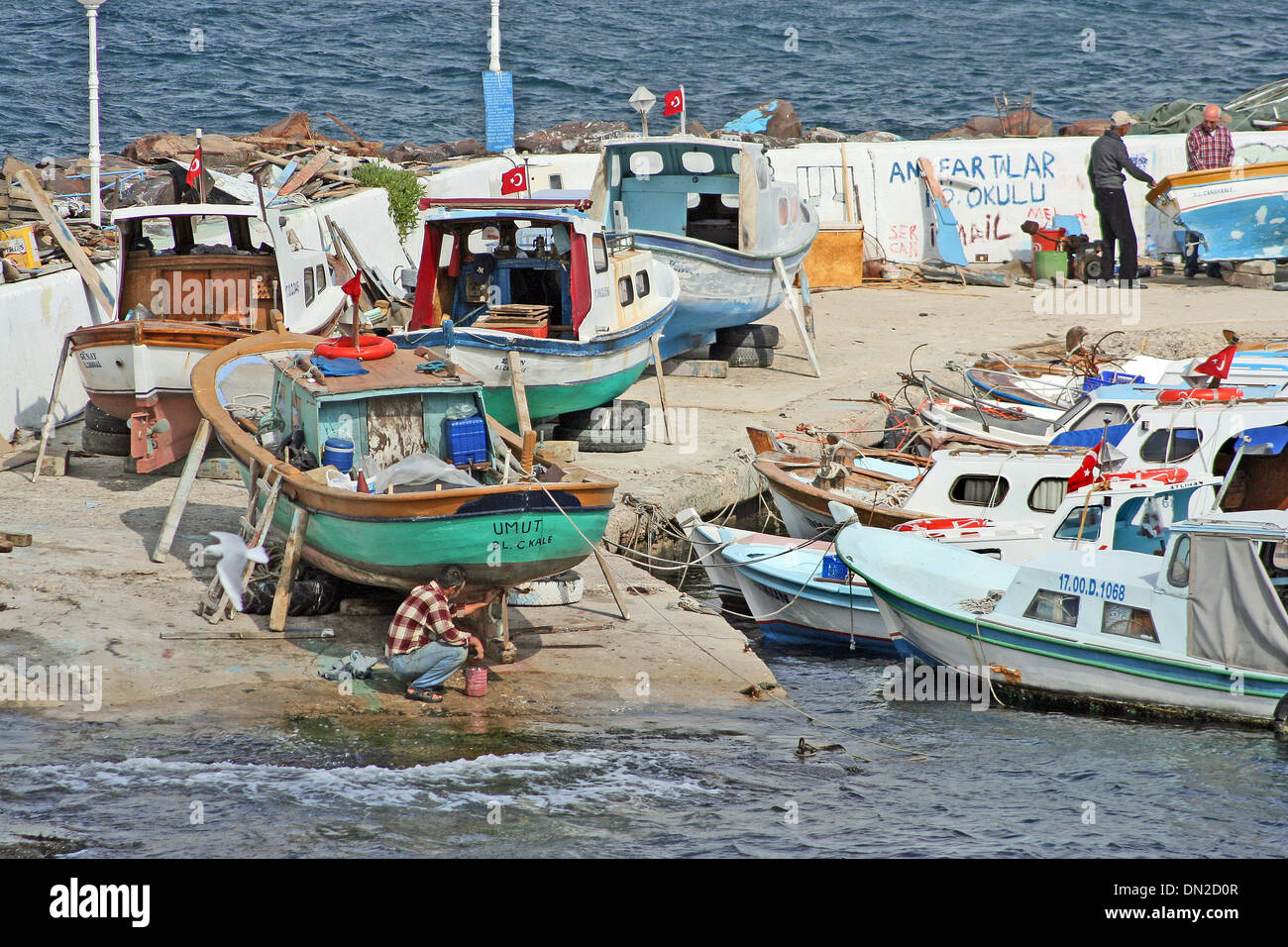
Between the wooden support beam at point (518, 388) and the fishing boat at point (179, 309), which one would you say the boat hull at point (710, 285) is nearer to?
the wooden support beam at point (518, 388)

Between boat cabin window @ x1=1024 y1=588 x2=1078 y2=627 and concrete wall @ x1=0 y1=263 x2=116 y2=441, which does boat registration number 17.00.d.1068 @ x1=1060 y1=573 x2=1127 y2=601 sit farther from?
concrete wall @ x1=0 y1=263 x2=116 y2=441

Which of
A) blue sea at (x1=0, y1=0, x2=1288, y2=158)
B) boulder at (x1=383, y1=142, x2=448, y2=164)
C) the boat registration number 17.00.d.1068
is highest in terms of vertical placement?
blue sea at (x1=0, y1=0, x2=1288, y2=158)

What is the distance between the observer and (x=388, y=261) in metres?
20.8

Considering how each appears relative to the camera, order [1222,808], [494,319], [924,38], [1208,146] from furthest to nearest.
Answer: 1. [924,38]
2. [1208,146]
3. [494,319]
4. [1222,808]

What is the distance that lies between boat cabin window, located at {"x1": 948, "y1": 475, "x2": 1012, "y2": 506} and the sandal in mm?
6010

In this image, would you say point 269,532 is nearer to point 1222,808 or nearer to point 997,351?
point 1222,808

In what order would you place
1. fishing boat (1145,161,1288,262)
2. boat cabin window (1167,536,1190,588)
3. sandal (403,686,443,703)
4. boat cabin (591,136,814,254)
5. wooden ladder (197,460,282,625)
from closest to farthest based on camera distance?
sandal (403,686,443,703) → wooden ladder (197,460,282,625) → boat cabin window (1167,536,1190,588) → boat cabin (591,136,814,254) → fishing boat (1145,161,1288,262)

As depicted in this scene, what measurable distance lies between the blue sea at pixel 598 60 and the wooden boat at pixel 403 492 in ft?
121

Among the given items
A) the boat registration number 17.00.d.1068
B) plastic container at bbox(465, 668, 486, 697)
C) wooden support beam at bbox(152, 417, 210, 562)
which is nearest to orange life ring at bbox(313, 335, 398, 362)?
wooden support beam at bbox(152, 417, 210, 562)

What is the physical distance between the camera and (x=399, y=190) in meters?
21.2

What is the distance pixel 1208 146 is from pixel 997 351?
7.33 m

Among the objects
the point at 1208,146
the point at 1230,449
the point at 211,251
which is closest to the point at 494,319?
the point at 211,251

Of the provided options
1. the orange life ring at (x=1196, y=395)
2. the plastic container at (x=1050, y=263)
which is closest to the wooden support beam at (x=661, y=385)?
the orange life ring at (x=1196, y=395)

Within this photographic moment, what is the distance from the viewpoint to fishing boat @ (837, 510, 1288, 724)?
1043 centimetres
